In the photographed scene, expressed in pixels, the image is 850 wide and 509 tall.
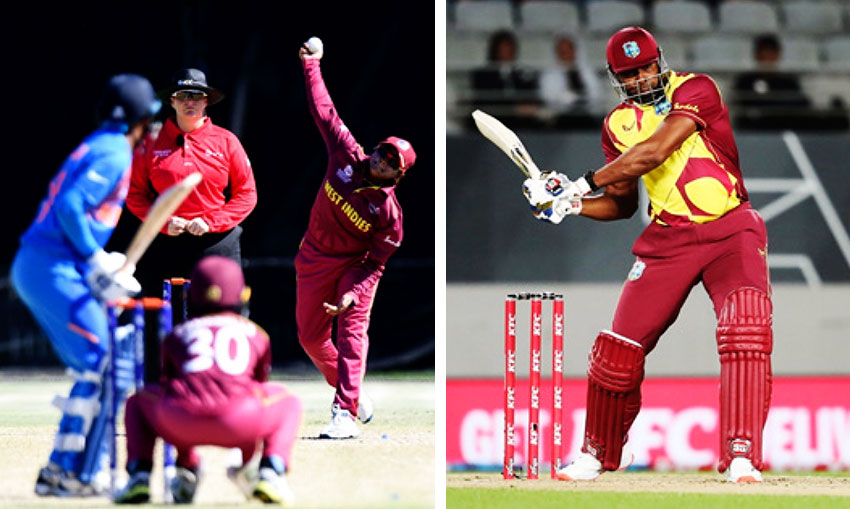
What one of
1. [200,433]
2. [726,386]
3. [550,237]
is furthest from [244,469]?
[550,237]

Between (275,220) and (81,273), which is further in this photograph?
(275,220)

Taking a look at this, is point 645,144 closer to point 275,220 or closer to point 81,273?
point 81,273

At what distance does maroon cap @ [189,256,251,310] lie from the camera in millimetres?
4941

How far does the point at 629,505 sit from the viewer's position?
17.7ft

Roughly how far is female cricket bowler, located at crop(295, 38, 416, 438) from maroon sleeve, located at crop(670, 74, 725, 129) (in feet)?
Answer: 3.77

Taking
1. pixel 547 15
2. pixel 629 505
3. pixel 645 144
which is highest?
pixel 547 15

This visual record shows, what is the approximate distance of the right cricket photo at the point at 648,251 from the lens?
6004mm

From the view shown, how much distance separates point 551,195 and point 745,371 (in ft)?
2.97

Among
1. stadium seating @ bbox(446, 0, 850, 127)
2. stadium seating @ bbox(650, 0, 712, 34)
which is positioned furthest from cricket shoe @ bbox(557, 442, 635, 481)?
stadium seating @ bbox(650, 0, 712, 34)

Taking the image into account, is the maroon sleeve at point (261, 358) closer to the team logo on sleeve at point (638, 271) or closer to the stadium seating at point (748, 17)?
the team logo on sleeve at point (638, 271)

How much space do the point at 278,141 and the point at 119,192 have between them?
5473mm

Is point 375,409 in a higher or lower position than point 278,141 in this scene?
lower

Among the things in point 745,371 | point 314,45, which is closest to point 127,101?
point 314,45

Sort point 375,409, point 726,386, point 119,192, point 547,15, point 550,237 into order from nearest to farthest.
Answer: point 119,192 < point 726,386 < point 375,409 < point 550,237 < point 547,15
